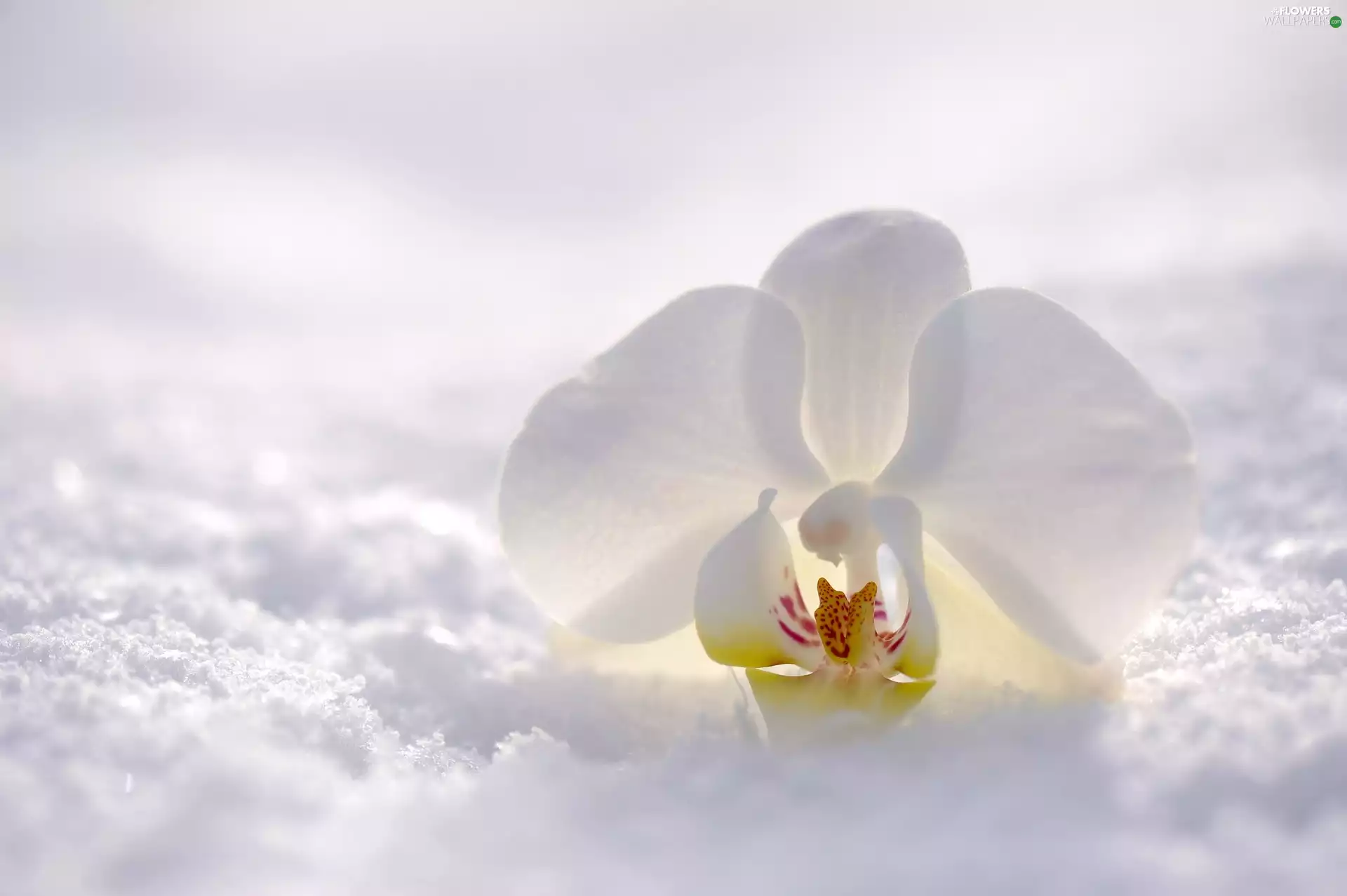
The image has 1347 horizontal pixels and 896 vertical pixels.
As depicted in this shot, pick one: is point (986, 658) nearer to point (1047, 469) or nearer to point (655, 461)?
point (1047, 469)

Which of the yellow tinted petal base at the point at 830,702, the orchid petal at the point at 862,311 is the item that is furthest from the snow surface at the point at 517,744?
the orchid petal at the point at 862,311

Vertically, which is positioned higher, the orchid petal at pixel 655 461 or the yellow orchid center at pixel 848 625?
the orchid petal at pixel 655 461

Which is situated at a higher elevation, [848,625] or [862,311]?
[862,311]

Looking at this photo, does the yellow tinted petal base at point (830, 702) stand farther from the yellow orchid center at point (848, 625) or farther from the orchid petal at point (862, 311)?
the orchid petal at point (862, 311)

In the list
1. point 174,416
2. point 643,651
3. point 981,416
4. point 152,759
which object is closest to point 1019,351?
point 981,416

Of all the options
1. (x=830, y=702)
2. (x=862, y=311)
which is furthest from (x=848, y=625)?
(x=862, y=311)

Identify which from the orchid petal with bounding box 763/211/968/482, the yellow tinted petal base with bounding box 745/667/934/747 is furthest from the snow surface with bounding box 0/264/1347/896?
the orchid petal with bounding box 763/211/968/482

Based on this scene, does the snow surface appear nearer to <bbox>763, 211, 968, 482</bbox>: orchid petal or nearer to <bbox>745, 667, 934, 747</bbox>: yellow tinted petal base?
<bbox>745, 667, 934, 747</bbox>: yellow tinted petal base

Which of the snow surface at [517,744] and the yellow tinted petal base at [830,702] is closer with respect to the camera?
the snow surface at [517,744]
